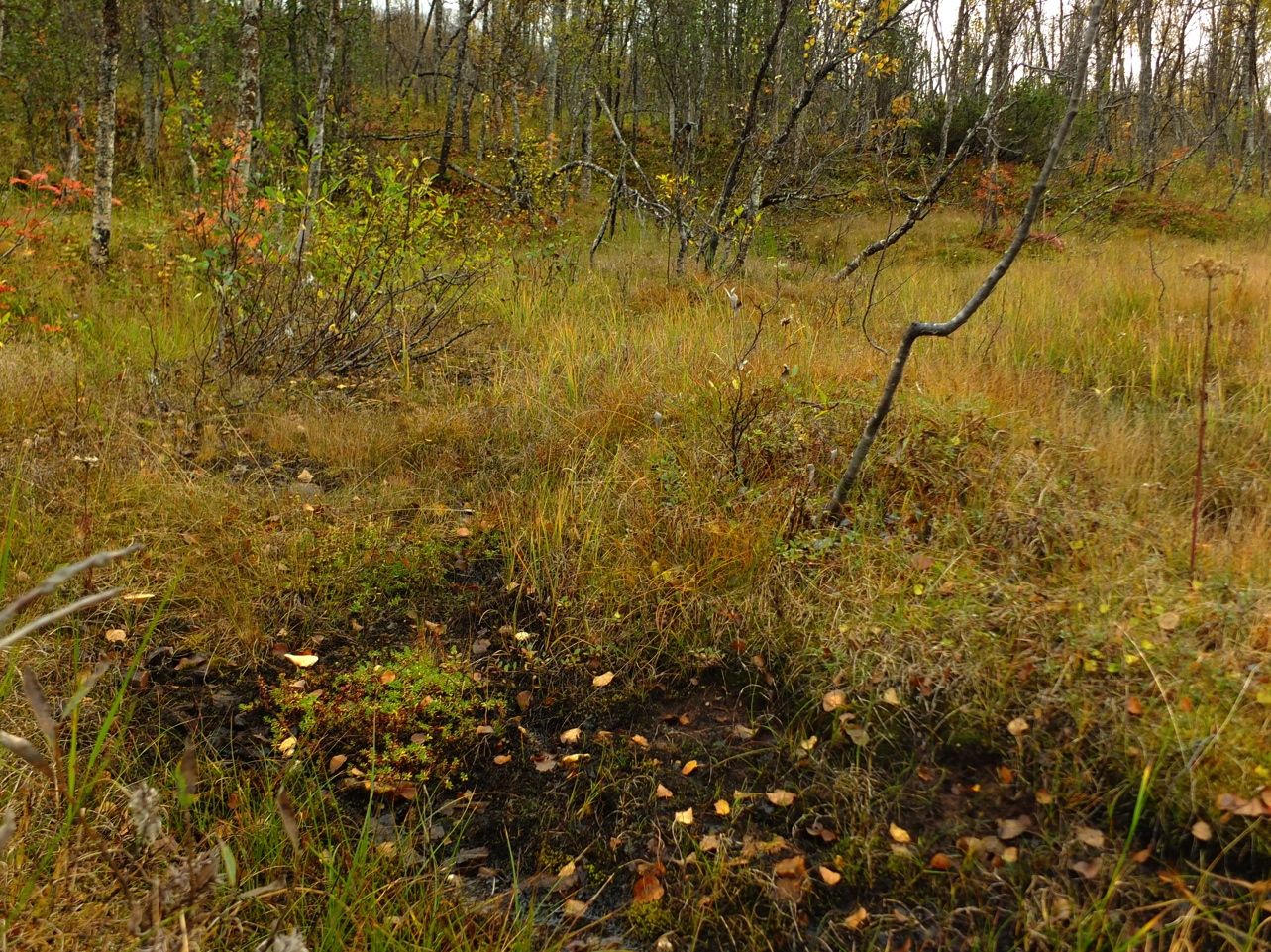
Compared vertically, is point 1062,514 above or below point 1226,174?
below

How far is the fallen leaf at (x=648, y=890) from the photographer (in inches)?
80.5

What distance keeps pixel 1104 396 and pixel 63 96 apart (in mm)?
15643

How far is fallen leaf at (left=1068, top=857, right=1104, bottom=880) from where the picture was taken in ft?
6.41

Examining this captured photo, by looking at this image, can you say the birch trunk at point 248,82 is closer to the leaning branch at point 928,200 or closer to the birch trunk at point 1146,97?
the leaning branch at point 928,200

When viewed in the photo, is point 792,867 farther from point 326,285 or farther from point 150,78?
point 150,78

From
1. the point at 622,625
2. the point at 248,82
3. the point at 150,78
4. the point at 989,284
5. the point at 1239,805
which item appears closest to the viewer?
the point at 1239,805

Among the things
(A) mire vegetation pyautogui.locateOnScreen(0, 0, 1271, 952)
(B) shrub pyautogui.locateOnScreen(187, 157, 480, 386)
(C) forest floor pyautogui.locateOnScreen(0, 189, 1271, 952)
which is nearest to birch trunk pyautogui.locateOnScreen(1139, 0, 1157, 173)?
(A) mire vegetation pyautogui.locateOnScreen(0, 0, 1271, 952)

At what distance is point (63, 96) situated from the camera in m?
12.8

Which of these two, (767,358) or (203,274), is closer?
(767,358)

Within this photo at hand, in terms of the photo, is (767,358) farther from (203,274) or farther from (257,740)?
(203,274)

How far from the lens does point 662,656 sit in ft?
9.43

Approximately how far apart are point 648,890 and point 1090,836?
3.75 feet

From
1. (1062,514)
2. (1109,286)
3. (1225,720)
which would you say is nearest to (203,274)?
(1062,514)

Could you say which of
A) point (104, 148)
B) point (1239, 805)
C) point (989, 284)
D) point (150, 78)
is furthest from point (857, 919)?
point (150, 78)
